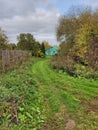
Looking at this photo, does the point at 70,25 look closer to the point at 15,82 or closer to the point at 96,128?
the point at 15,82

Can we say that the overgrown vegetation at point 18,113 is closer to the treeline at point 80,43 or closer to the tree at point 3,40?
the treeline at point 80,43

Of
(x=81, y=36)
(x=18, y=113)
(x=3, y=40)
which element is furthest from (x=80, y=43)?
(x=18, y=113)

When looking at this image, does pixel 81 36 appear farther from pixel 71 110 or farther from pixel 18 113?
pixel 18 113

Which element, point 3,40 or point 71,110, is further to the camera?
point 3,40

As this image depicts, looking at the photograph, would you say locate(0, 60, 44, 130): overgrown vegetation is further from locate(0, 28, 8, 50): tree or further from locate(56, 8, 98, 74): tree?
locate(0, 28, 8, 50): tree

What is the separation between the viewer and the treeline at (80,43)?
70.9 feet

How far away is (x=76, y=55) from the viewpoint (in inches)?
1175

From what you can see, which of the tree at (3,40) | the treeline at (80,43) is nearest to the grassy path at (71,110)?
the treeline at (80,43)

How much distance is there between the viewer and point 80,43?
1076 inches

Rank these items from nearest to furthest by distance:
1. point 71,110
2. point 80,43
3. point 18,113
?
point 18,113, point 71,110, point 80,43

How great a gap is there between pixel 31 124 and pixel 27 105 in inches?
47.8

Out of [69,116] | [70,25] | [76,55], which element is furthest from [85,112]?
[70,25]

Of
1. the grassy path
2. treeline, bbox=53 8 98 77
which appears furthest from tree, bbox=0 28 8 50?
the grassy path

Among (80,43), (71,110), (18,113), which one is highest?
(80,43)
